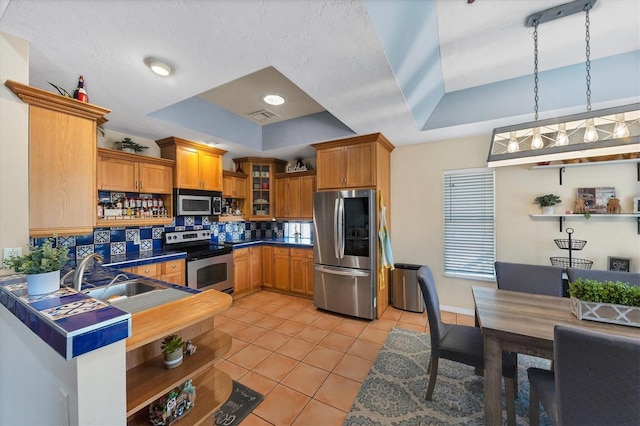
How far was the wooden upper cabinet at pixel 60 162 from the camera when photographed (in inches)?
63.6

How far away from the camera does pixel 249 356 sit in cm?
243

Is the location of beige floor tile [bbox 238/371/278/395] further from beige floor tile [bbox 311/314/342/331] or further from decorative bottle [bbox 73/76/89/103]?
decorative bottle [bbox 73/76/89/103]

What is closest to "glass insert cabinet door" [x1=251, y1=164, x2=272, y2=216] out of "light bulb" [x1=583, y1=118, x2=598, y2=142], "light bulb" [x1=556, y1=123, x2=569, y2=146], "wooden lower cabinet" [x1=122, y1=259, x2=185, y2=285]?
"wooden lower cabinet" [x1=122, y1=259, x2=185, y2=285]

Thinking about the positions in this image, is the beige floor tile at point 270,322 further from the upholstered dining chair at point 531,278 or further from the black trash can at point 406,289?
→ the upholstered dining chair at point 531,278

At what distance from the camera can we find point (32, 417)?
1.08 metres

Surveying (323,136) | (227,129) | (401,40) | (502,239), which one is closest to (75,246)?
(227,129)

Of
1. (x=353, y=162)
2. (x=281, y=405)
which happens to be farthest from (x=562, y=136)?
(x=281, y=405)

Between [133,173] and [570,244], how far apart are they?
526 cm

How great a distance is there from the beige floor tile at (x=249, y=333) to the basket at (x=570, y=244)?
356cm

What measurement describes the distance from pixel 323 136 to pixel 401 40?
1.81 metres

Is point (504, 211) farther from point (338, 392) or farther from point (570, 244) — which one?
Result: point (338, 392)

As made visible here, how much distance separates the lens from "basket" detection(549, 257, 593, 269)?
8.77 feet

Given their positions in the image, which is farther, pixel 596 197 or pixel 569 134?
pixel 596 197

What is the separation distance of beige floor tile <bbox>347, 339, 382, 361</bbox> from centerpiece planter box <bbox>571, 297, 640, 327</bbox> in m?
1.63
